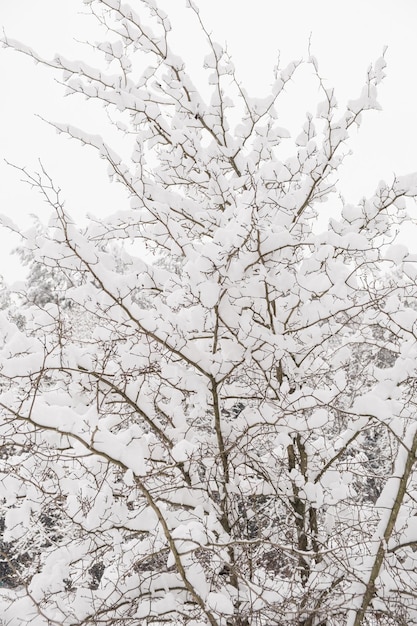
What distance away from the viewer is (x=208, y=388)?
2355 mm

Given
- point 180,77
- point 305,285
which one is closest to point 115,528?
point 305,285

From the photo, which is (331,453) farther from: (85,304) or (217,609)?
(85,304)

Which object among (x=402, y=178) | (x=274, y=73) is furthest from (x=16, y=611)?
(x=274, y=73)

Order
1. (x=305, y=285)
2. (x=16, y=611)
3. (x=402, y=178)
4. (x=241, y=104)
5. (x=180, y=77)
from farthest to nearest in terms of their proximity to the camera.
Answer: (x=241, y=104) → (x=180, y=77) → (x=402, y=178) → (x=305, y=285) → (x=16, y=611)

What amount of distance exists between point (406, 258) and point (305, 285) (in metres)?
0.49

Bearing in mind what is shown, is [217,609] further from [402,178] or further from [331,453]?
[402,178]

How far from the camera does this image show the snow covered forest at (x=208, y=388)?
1918 mm

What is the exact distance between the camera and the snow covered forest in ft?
6.29

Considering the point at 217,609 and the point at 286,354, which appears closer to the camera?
the point at 217,609

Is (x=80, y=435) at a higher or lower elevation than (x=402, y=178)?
lower

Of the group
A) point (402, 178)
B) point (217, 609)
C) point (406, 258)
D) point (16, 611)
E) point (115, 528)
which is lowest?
point (16, 611)

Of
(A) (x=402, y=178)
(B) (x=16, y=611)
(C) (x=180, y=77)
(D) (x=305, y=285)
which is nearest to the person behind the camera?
(B) (x=16, y=611)

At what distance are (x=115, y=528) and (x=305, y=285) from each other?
58.2 inches

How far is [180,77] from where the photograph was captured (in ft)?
10.4
